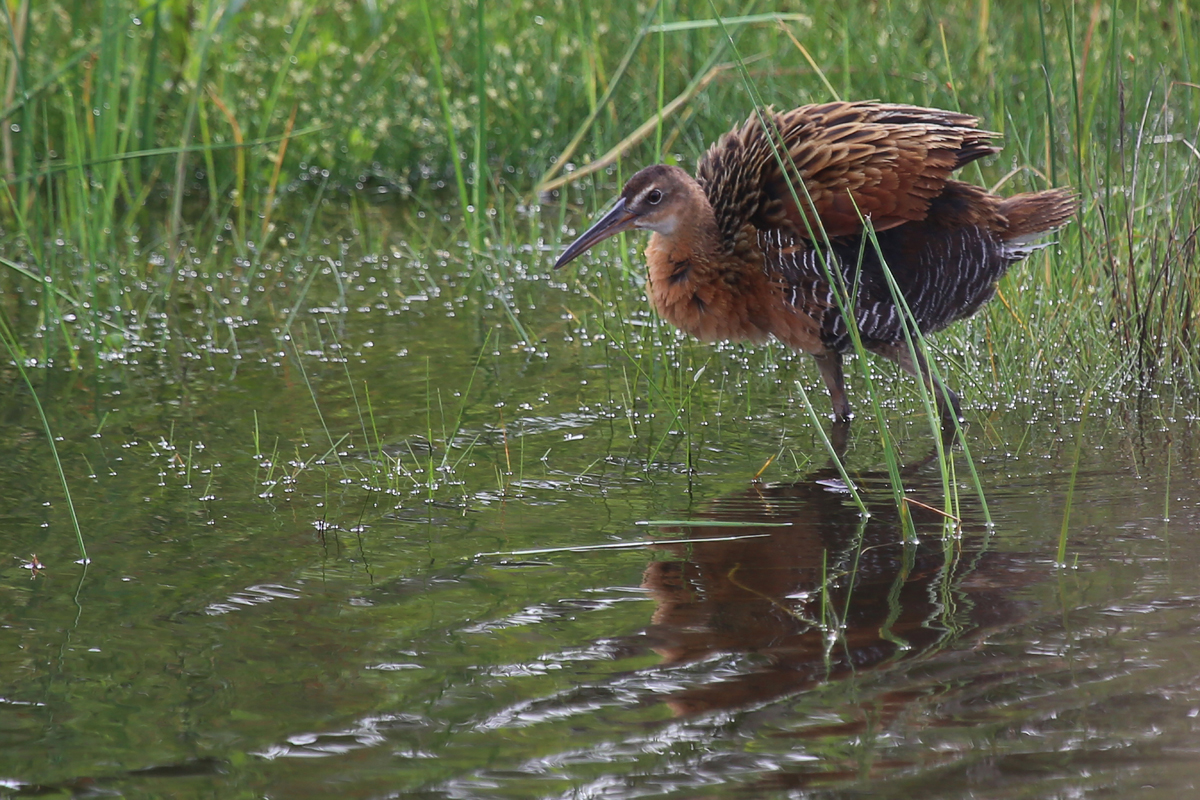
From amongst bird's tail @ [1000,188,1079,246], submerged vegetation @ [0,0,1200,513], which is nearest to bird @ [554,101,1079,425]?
bird's tail @ [1000,188,1079,246]

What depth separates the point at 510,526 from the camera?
3.46 meters

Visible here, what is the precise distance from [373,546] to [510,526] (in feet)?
1.13

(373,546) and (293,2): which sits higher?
(293,2)

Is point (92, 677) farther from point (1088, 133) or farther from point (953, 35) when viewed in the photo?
point (953, 35)

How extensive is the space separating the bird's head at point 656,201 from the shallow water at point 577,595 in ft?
1.61

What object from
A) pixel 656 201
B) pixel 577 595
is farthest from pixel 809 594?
pixel 656 201

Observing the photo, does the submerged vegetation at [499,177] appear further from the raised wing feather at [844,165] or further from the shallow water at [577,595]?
the raised wing feather at [844,165]

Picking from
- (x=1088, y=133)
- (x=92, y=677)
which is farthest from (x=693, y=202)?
(x=92, y=677)

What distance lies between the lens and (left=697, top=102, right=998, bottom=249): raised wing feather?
405 centimetres

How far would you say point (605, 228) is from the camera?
14.5ft

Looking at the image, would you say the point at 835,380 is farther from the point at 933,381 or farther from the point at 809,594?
the point at 809,594

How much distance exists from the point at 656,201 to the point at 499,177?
2331 millimetres

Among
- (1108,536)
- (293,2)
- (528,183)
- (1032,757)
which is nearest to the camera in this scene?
(1032,757)

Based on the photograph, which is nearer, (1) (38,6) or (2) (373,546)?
(2) (373,546)
